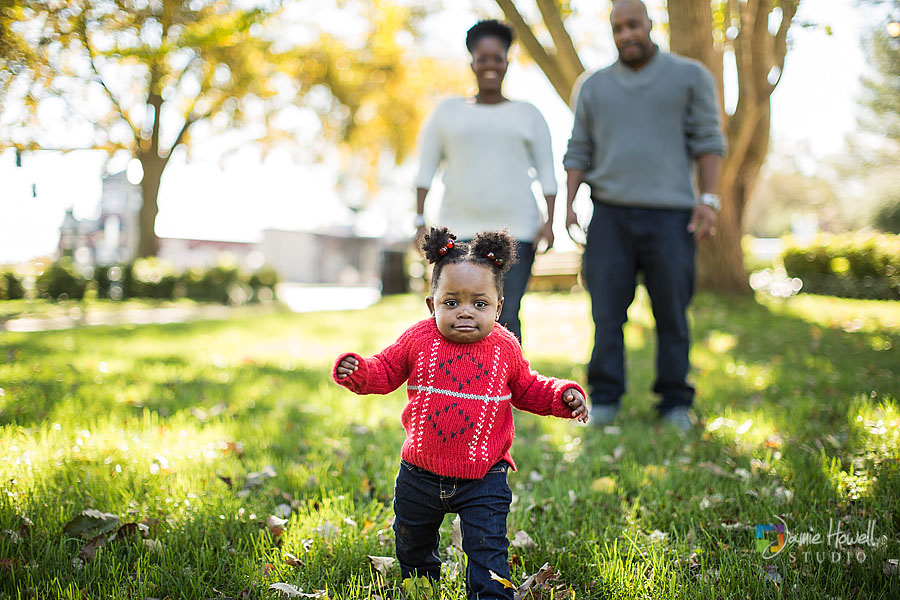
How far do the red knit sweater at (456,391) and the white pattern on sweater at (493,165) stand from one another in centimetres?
157

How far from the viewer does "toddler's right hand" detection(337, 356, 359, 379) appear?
1.89m

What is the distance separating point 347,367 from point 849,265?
49.9 ft

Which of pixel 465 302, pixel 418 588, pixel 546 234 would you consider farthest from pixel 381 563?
pixel 546 234

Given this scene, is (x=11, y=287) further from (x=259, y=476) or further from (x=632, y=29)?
(x=632, y=29)

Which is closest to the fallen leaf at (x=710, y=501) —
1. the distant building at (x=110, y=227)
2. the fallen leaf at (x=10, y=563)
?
the fallen leaf at (x=10, y=563)

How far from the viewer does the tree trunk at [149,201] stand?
726 inches

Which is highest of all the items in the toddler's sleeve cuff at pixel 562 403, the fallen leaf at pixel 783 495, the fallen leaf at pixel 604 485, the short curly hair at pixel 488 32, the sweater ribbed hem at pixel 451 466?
the short curly hair at pixel 488 32

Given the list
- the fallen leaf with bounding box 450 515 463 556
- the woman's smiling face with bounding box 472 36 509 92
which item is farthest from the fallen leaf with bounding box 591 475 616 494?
the woman's smiling face with bounding box 472 36 509 92

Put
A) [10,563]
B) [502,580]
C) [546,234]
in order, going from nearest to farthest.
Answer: [502,580]
[10,563]
[546,234]

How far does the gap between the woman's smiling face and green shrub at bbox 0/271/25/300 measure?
16.0 metres

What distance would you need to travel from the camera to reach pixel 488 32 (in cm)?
351

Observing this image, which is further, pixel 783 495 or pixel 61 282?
pixel 61 282

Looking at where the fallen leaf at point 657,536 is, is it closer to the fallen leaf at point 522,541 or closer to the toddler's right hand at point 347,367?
the fallen leaf at point 522,541

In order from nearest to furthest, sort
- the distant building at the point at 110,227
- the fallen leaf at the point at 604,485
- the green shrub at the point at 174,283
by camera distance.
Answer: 1. the fallen leaf at the point at 604,485
2. the green shrub at the point at 174,283
3. the distant building at the point at 110,227
